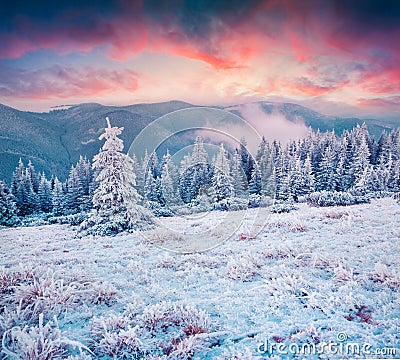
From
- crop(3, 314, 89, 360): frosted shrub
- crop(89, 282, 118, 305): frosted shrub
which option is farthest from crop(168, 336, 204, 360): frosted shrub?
crop(89, 282, 118, 305): frosted shrub

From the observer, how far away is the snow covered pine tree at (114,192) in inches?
588

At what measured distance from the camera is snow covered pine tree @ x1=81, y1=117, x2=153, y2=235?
49.0 ft

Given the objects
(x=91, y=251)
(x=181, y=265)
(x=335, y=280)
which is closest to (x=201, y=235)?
(x=181, y=265)

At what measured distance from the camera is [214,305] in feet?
15.5

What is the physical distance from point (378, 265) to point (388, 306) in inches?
57.9

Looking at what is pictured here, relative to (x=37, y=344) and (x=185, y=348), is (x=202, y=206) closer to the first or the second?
(x=185, y=348)

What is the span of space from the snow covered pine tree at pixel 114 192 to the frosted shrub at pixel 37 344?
11.0m

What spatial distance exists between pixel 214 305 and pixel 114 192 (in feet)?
39.4

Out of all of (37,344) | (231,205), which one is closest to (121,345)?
(37,344)

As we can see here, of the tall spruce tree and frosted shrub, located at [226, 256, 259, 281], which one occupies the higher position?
frosted shrub, located at [226, 256, 259, 281]

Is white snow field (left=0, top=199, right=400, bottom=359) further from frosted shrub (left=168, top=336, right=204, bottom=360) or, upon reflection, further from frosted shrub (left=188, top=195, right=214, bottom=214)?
frosted shrub (left=188, top=195, right=214, bottom=214)

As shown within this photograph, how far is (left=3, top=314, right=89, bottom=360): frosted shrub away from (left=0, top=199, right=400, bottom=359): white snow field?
0.5 inches

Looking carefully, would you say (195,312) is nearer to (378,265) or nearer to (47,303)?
(47,303)

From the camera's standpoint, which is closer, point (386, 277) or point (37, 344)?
point (37, 344)
